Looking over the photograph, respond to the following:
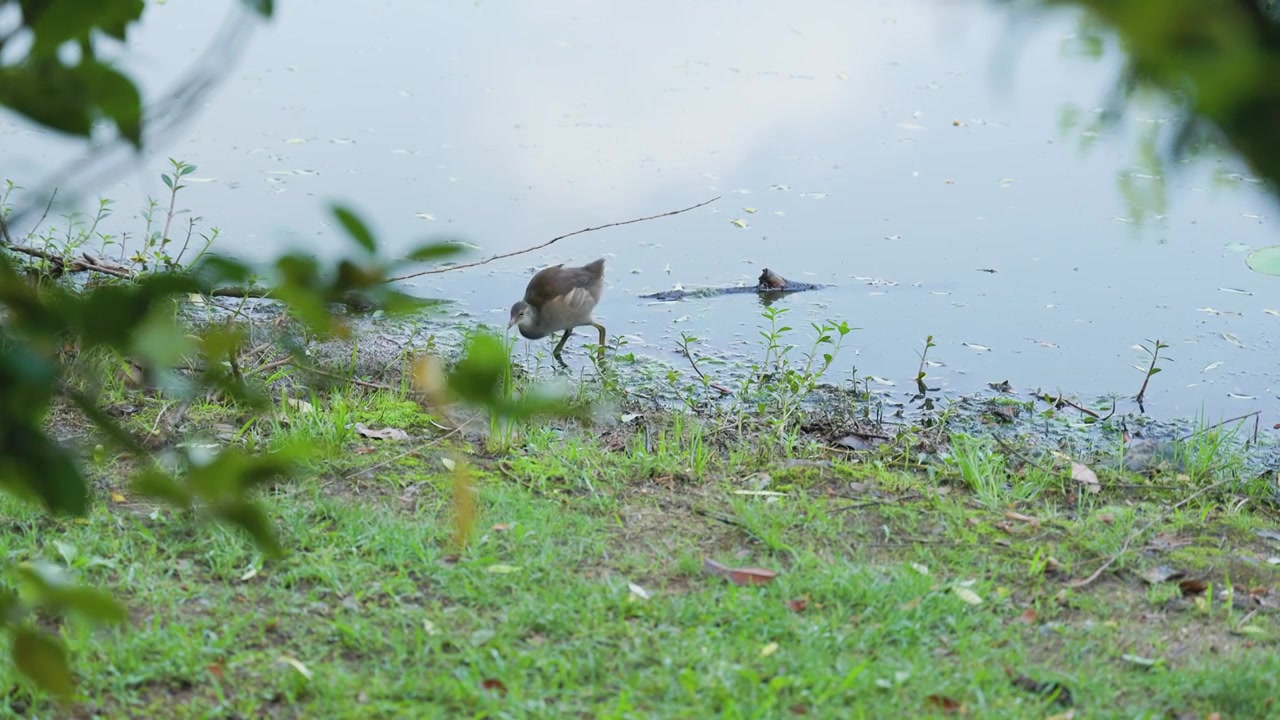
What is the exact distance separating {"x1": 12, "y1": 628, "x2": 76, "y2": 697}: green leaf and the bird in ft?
16.6

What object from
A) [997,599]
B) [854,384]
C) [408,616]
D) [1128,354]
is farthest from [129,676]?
[1128,354]

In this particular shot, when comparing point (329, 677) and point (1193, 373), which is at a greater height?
point (329, 677)

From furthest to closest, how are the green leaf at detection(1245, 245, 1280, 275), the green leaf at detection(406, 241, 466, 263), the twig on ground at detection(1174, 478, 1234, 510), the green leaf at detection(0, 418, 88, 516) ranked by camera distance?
the green leaf at detection(1245, 245, 1280, 275), the twig on ground at detection(1174, 478, 1234, 510), the green leaf at detection(0, 418, 88, 516), the green leaf at detection(406, 241, 466, 263)

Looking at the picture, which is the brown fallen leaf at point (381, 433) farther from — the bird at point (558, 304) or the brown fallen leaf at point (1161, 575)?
the brown fallen leaf at point (1161, 575)

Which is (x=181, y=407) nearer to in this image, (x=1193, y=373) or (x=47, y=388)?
(x=47, y=388)

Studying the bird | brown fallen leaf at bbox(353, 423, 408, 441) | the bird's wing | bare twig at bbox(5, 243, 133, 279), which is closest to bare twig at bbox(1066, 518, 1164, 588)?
brown fallen leaf at bbox(353, 423, 408, 441)

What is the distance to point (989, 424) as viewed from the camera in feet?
A: 18.0

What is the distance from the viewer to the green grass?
285cm

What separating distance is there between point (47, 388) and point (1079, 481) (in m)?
3.76

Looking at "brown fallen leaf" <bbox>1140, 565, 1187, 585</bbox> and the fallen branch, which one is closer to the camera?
"brown fallen leaf" <bbox>1140, 565, 1187, 585</bbox>

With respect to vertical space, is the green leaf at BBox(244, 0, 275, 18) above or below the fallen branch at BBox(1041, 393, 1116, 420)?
above

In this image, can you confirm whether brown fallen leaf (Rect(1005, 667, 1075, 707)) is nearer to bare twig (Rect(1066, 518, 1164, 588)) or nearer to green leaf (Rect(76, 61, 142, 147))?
bare twig (Rect(1066, 518, 1164, 588))

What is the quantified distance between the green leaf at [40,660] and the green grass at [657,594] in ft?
4.64

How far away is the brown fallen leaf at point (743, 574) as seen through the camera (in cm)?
341
